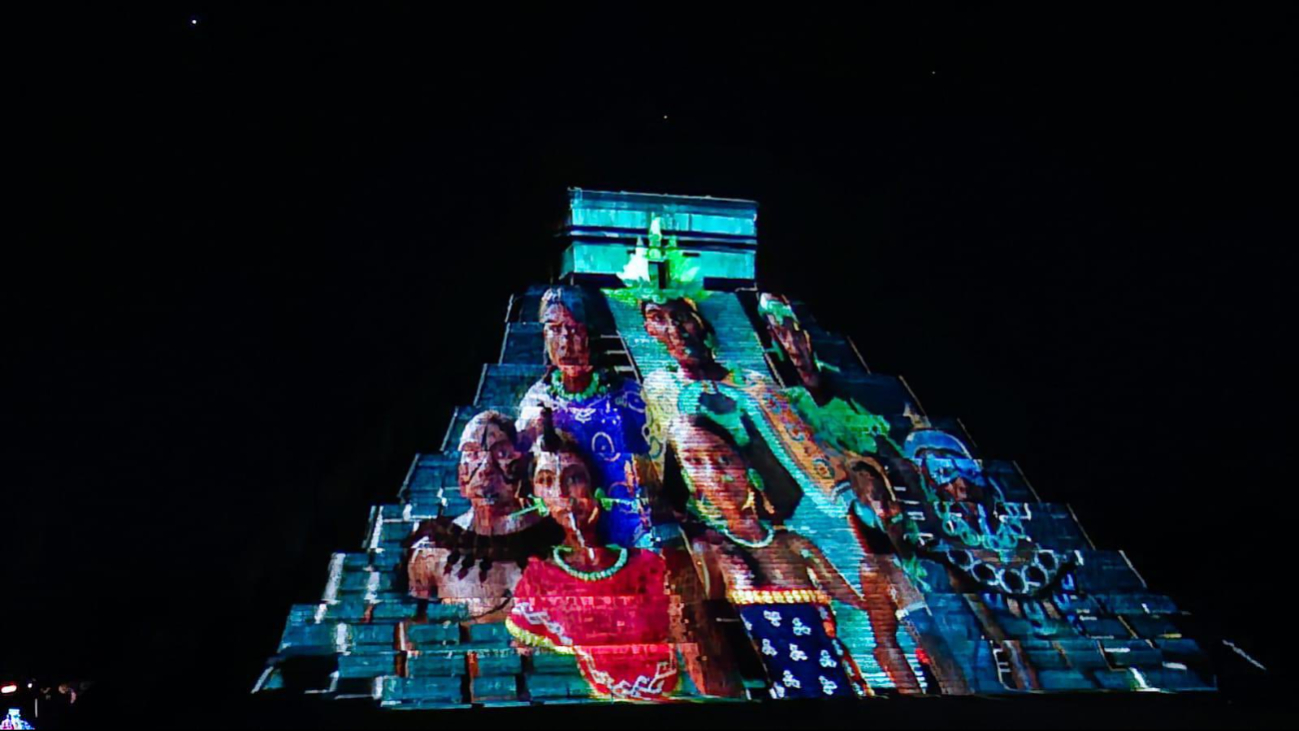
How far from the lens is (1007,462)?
36.2 ft

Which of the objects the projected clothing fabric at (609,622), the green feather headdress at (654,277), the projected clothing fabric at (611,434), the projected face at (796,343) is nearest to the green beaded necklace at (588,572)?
the projected clothing fabric at (609,622)

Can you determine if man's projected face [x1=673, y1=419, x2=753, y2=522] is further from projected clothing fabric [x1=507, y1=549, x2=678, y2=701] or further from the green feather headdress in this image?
the green feather headdress

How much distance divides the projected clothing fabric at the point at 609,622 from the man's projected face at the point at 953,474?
2.50 metres

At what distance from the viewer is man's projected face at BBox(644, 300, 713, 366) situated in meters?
11.3

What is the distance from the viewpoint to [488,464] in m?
9.77

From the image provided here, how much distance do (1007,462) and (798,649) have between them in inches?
115

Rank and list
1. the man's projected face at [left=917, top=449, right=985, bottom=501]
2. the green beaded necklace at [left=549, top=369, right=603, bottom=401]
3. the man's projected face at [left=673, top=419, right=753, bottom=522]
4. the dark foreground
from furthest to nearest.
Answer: the man's projected face at [left=917, top=449, right=985, bottom=501] → the green beaded necklace at [left=549, top=369, right=603, bottom=401] → the man's projected face at [left=673, top=419, right=753, bottom=522] → the dark foreground

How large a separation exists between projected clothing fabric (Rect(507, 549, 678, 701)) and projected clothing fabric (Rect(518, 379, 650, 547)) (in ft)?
1.07

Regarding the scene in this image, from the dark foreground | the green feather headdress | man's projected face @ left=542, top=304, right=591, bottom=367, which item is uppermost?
the green feather headdress

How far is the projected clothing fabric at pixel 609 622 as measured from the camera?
871 centimetres

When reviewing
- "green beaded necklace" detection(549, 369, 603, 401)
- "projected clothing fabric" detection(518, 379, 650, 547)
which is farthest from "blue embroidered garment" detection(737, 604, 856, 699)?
"green beaded necklace" detection(549, 369, 603, 401)

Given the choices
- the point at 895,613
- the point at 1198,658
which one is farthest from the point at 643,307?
the point at 1198,658

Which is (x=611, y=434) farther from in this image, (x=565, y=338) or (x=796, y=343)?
(x=796, y=343)

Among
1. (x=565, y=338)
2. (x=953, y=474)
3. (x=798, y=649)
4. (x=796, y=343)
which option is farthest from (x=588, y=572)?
(x=796, y=343)
